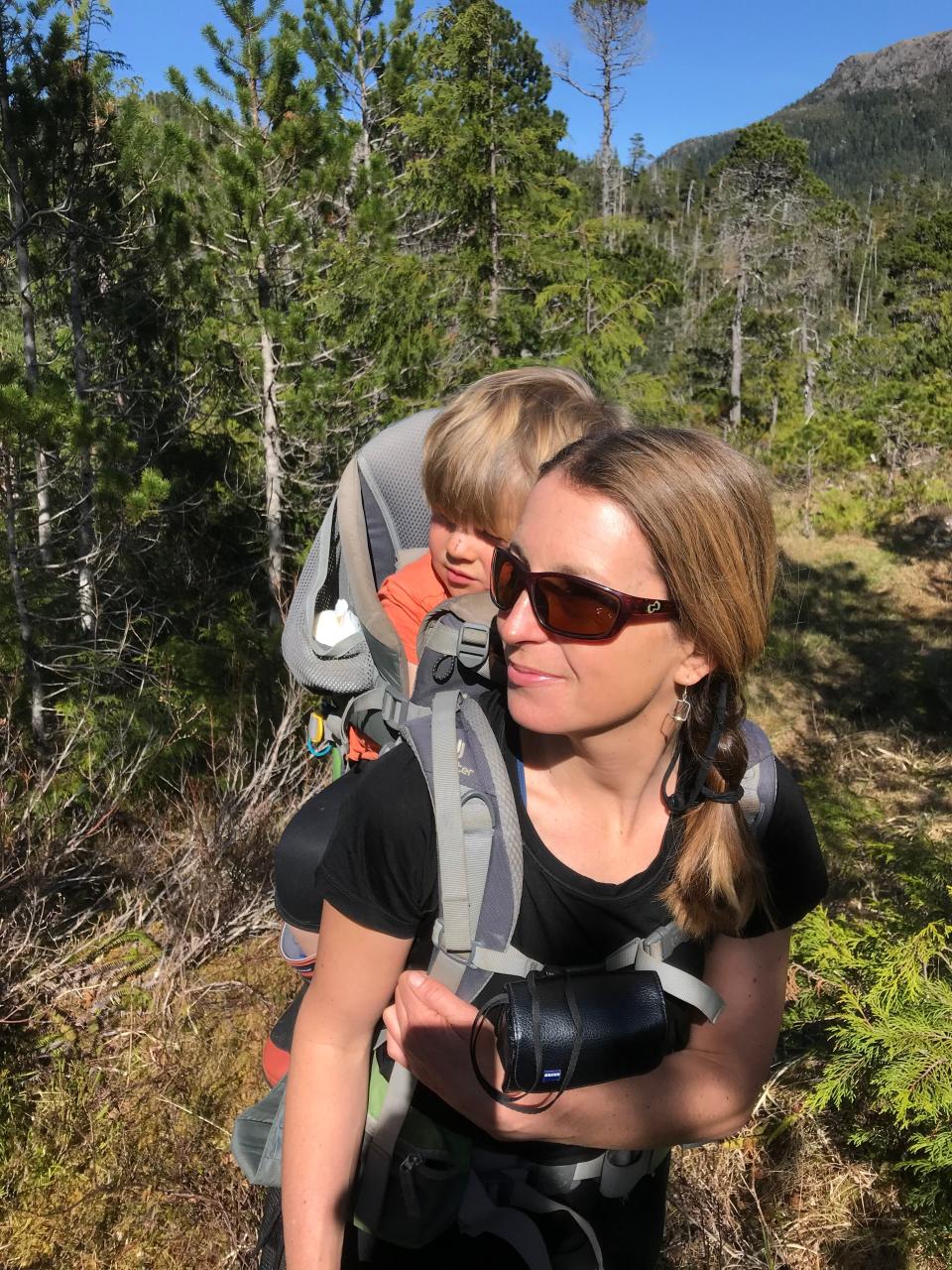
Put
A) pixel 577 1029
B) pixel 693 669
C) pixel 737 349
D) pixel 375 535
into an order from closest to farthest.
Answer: pixel 577 1029
pixel 693 669
pixel 375 535
pixel 737 349

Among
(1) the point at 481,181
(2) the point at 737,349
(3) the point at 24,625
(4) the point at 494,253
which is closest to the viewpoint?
(3) the point at 24,625

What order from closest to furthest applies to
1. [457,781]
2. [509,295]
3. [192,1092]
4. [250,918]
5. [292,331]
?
[457,781] < [192,1092] < [250,918] < [292,331] < [509,295]

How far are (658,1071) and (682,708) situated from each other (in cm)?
46

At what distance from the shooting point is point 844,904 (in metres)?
3.88

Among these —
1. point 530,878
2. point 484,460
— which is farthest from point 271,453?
point 530,878

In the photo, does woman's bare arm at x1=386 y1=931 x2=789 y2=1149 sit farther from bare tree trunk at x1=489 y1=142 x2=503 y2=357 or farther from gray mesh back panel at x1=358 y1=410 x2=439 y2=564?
bare tree trunk at x1=489 y1=142 x2=503 y2=357

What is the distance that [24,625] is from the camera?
4.95 metres

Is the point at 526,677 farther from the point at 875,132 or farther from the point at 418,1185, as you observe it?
the point at 875,132

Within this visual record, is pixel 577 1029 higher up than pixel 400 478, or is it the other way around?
pixel 400 478

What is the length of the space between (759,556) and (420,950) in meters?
0.67

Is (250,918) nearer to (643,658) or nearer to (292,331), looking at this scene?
(643,658)

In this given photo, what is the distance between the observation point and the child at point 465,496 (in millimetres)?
1365


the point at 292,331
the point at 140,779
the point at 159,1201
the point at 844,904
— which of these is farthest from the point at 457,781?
the point at 292,331

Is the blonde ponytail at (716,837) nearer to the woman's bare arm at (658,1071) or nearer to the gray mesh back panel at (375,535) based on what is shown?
the woman's bare arm at (658,1071)
